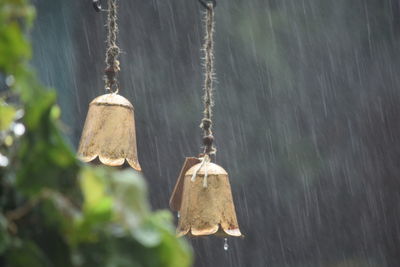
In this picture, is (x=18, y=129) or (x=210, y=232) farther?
(x=210, y=232)

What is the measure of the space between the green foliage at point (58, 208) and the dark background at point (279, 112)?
3868 millimetres

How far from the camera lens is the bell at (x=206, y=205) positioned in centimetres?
139

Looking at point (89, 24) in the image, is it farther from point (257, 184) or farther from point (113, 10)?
point (113, 10)

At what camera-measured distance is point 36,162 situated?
0.31 metres

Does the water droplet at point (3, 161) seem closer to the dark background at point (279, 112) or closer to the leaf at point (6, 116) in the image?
the leaf at point (6, 116)

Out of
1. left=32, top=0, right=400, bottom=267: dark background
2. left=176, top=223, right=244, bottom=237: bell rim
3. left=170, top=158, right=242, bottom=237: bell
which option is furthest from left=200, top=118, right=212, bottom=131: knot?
left=32, top=0, right=400, bottom=267: dark background

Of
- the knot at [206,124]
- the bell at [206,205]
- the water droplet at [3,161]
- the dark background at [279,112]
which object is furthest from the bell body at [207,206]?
the dark background at [279,112]

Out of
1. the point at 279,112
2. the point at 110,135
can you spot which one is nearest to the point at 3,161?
the point at 110,135

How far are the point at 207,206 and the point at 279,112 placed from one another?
10.7 ft

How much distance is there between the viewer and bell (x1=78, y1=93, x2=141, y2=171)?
149 cm

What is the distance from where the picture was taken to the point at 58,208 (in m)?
0.31

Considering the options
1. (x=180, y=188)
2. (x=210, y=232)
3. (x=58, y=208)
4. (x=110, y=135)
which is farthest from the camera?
(x=180, y=188)

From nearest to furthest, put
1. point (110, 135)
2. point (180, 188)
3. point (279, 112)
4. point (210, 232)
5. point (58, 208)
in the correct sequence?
1. point (58, 208)
2. point (210, 232)
3. point (110, 135)
4. point (180, 188)
5. point (279, 112)

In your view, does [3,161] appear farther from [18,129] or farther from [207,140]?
[207,140]
